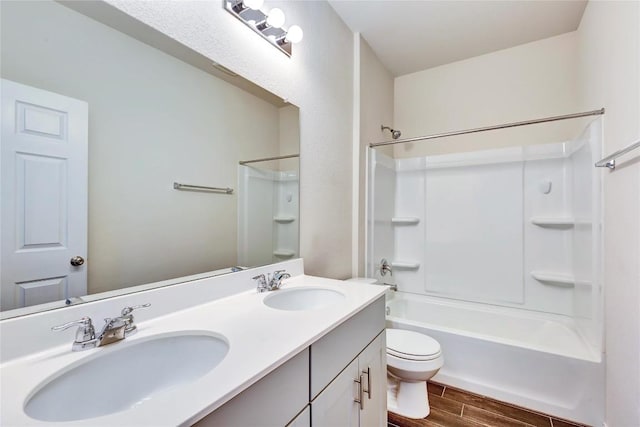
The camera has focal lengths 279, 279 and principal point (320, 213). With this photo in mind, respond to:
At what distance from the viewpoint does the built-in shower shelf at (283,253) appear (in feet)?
4.99

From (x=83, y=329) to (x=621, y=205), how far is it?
218 cm

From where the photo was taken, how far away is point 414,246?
2.76m

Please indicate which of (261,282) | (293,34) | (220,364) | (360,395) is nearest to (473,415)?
(360,395)

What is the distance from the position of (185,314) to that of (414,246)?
89.6 inches

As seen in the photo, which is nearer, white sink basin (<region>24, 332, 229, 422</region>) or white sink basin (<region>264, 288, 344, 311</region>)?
white sink basin (<region>24, 332, 229, 422</region>)

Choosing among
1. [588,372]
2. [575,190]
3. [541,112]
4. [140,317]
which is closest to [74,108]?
[140,317]

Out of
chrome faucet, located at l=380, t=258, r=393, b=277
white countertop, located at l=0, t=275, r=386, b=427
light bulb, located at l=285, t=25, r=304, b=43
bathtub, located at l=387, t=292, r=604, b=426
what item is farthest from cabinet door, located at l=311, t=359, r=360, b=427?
light bulb, located at l=285, t=25, r=304, b=43

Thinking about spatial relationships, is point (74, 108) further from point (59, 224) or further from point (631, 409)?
point (631, 409)

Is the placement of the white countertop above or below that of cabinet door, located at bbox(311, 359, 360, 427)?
above

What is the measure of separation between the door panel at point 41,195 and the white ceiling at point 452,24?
6.05 ft

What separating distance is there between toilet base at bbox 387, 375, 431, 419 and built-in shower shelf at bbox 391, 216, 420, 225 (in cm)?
143

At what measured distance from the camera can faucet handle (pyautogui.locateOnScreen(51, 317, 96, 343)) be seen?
2.34 ft

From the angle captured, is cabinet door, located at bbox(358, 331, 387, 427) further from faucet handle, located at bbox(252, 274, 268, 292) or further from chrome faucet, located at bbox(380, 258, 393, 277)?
chrome faucet, located at bbox(380, 258, 393, 277)

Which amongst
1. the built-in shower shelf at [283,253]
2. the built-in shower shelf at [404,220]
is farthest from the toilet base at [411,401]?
the built-in shower shelf at [404,220]
